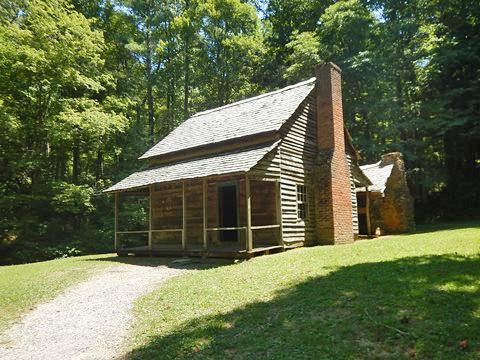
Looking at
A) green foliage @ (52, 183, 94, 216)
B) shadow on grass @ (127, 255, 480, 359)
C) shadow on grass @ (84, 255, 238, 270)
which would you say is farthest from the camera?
green foliage @ (52, 183, 94, 216)

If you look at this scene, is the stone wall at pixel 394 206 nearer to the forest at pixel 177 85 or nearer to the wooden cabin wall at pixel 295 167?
the forest at pixel 177 85

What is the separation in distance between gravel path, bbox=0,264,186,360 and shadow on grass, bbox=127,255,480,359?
0.99 metres

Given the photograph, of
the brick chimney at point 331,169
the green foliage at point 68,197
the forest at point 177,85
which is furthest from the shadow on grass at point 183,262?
the forest at point 177,85

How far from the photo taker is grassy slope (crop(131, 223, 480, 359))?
459 cm

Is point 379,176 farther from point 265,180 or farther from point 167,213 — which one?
point 167,213

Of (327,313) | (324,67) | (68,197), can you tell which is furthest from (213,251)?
(68,197)

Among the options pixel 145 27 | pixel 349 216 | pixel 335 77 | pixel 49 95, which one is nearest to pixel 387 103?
pixel 335 77

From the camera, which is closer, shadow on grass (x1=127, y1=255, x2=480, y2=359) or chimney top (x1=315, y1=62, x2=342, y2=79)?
shadow on grass (x1=127, y1=255, x2=480, y2=359)

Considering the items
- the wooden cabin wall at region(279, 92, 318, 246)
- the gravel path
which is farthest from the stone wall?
the gravel path

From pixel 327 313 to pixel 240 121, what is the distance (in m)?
13.1

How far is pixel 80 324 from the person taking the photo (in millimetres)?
7066

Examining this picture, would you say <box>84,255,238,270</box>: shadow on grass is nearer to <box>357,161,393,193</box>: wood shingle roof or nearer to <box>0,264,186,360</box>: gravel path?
<box>0,264,186,360</box>: gravel path

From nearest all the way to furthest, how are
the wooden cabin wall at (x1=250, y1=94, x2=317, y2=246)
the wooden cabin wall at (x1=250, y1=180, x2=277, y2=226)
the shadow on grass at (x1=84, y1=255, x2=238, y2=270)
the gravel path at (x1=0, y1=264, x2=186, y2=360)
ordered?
the gravel path at (x1=0, y1=264, x2=186, y2=360), the shadow on grass at (x1=84, y1=255, x2=238, y2=270), the wooden cabin wall at (x1=250, y1=94, x2=317, y2=246), the wooden cabin wall at (x1=250, y1=180, x2=277, y2=226)

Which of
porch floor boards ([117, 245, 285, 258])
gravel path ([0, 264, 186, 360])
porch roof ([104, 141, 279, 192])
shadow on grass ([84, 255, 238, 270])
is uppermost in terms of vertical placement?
porch roof ([104, 141, 279, 192])
